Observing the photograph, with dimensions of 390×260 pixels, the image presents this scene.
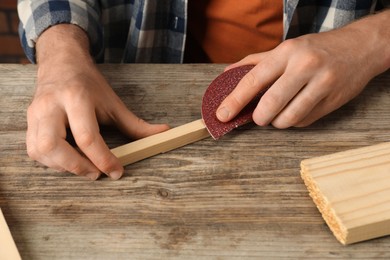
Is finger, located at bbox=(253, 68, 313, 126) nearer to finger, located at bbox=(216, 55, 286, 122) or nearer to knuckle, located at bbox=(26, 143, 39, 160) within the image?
finger, located at bbox=(216, 55, 286, 122)

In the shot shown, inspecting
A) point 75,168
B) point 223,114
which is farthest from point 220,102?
point 75,168

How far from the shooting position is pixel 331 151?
2.59ft

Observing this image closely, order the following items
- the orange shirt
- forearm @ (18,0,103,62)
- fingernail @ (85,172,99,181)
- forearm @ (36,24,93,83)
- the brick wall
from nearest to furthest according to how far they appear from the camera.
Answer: fingernail @ (85,172,99,181) → forearm @ (36,24,93,83) → forearm @ (18,0,103,62) → the orange shirt → the brick wall

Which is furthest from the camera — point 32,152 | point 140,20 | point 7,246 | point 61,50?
point 140,20

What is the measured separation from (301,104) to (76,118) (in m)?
0.32

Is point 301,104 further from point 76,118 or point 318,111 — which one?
point 76,118

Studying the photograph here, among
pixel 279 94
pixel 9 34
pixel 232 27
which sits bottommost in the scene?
pixel 9 34

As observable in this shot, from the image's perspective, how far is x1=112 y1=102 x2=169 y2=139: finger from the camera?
807mm

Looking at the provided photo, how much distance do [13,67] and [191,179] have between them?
41 centimetres

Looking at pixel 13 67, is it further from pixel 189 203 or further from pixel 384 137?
pixel 384 137

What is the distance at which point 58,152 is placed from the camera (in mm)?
735

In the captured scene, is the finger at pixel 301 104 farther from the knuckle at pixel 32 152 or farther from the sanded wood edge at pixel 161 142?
the knuckle at pixel 32 152

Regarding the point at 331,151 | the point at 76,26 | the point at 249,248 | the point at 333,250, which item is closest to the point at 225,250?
the point at 249,248

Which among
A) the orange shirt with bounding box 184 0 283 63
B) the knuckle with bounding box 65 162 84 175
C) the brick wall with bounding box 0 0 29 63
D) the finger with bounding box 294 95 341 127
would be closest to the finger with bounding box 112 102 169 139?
the knuckle with bounding box 65 162 84 175
